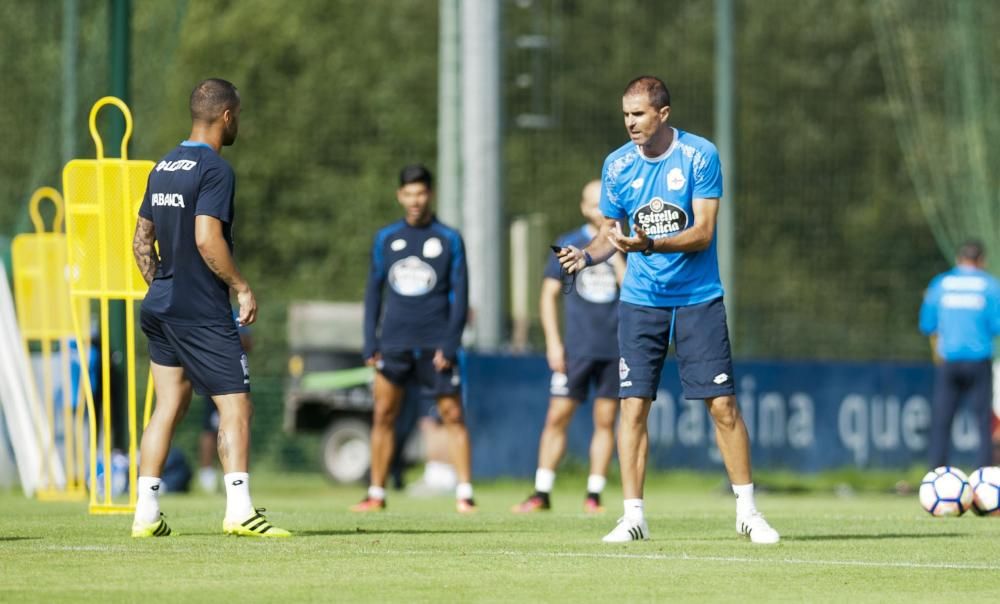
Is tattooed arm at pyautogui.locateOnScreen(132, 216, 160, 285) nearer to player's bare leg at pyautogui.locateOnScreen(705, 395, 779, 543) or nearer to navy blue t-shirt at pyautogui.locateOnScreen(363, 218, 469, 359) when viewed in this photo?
player's bare leg at pyautogui.locateOnScreen(705, 395, 779, 543)

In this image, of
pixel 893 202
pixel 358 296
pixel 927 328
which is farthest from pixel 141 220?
pixel 358 296

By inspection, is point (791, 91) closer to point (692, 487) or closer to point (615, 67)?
point (615, 67)

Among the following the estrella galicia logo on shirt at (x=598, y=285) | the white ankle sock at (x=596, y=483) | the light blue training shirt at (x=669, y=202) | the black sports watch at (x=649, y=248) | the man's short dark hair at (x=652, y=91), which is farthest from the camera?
the estrella galicia logo on shirt at (x=598, y=285)

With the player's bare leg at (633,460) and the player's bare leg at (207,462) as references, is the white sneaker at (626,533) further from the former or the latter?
the player's bare leg at (207,462)

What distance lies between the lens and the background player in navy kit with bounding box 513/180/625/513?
1377 cm

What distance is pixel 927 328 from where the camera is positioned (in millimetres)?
18734

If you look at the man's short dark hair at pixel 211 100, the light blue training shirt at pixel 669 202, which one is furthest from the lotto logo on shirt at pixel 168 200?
the light blue training shirt at pixel 669 202

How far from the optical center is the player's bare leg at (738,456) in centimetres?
987

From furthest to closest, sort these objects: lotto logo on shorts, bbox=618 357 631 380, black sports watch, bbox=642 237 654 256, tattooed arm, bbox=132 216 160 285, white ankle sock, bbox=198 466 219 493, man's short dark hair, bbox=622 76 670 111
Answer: white ankle sock, bbox=198 466 219 493
lotto logo on shorts, bbox=618 357 631 380
tattooed arm, bbox=132 216 160 285
man's short dark hair, bbox=622 76 670 111
black sports watch, bbox=642 237 654 256

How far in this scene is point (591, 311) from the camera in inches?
548

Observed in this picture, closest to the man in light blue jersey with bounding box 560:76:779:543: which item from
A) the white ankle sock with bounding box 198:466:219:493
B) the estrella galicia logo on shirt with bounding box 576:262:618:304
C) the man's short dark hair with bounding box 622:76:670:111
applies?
the man's short dark hair with bounding box 622:76:670:111

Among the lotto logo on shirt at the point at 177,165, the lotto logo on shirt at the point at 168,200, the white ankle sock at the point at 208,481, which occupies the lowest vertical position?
the white ankle sock at the point at 208,481

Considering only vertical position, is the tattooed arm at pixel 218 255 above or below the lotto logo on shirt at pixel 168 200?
below

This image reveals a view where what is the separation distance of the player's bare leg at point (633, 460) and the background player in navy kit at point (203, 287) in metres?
1.87
